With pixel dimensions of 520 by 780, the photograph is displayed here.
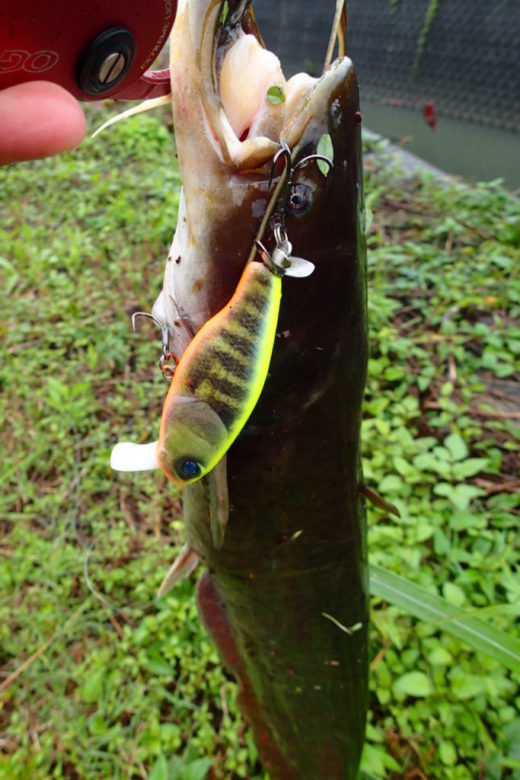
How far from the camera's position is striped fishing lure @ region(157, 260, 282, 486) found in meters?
0.83

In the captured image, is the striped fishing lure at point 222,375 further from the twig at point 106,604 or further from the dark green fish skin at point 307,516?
the twig at point 106,604

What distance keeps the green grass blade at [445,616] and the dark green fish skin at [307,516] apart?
0.67 feet

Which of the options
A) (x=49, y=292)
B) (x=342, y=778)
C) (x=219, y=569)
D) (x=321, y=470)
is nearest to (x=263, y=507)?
(x=321, y=470)

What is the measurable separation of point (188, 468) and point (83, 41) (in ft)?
2.23

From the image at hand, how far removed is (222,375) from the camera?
84 cm

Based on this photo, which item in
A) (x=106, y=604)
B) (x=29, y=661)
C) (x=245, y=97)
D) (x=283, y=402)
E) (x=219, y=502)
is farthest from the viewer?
(x=106, y=604)

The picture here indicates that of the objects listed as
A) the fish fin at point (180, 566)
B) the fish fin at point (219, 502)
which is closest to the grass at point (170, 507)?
the fish fin at point (180, 566)

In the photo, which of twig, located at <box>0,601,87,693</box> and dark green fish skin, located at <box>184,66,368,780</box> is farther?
twig, located at <box>0,601,87,693</box>

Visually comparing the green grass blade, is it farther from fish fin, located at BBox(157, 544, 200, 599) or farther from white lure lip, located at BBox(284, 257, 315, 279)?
white lure lip, located at BBox(284, 257, 315, 279)

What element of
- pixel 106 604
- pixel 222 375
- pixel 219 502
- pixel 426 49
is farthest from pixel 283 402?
pixel 426 49

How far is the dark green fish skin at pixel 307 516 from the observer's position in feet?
3.45

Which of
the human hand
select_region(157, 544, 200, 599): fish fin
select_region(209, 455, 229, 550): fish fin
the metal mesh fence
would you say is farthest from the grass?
the metal mesh fence

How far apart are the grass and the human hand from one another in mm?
1709

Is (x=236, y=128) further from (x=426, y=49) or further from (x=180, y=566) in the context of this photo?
(x=426, y=49)
